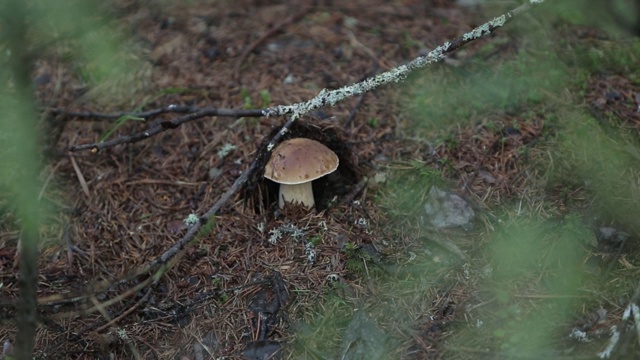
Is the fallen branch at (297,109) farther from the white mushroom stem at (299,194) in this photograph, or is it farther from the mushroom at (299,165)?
the white mushroom stem at (299,194)

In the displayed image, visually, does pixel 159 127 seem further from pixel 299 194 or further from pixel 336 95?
pixel 336 95

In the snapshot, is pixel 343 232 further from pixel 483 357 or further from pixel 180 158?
pixel 180 158

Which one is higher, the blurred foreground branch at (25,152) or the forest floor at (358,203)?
the blurred foreground branch at (25,152)

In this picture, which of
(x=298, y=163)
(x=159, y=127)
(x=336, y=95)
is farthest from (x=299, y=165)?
(x=159, y=127)

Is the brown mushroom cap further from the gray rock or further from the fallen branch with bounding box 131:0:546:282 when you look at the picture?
the gray rock

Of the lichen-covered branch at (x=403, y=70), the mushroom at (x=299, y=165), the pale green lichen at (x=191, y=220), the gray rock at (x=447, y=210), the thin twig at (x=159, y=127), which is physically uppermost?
the lichen-covered branch at (x=403, y=70)

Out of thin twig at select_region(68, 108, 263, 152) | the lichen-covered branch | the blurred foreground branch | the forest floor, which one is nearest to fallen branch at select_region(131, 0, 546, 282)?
the lichen-covered branch

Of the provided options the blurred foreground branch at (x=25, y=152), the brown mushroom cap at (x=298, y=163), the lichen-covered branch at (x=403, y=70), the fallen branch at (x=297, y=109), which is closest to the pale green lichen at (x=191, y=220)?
the fallen branch at (x=297, y=109)

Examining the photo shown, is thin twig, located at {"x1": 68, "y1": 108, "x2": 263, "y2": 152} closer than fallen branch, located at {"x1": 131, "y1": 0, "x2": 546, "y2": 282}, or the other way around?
fallen branch, located at {"x1": 131, "y1": 0, "x2": 546, "y2": 282}
